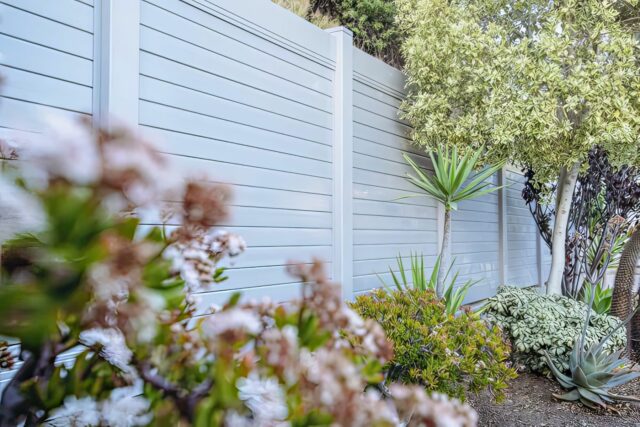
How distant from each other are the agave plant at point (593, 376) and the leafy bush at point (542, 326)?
0.28m

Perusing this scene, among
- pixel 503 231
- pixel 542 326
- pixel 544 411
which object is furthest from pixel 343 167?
pixel 503 231

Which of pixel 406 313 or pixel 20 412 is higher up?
pixel 20 412

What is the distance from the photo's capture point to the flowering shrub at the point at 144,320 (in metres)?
0.53

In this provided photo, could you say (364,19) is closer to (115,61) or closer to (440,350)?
(115,61)

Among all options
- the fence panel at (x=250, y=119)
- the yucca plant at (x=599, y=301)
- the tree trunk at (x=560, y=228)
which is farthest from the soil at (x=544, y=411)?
the fence panel at (x=250, y=119)

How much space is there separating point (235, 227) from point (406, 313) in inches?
45.6

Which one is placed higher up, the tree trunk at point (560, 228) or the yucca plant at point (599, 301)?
the tree trunk at point (560, 228)

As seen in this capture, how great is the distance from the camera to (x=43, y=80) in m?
2.26

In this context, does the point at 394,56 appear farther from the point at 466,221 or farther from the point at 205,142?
the point at 205,142

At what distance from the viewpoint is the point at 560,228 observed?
5.57 metres

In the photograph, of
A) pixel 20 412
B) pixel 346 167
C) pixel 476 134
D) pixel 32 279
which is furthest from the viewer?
pixel 476 134

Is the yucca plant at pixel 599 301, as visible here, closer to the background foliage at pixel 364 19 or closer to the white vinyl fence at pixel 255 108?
the white vinyl fence at pixel 255 108

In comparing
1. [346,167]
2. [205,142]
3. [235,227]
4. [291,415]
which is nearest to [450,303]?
[346,167]

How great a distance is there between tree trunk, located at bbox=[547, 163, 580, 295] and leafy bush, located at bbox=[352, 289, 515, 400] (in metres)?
2.74
